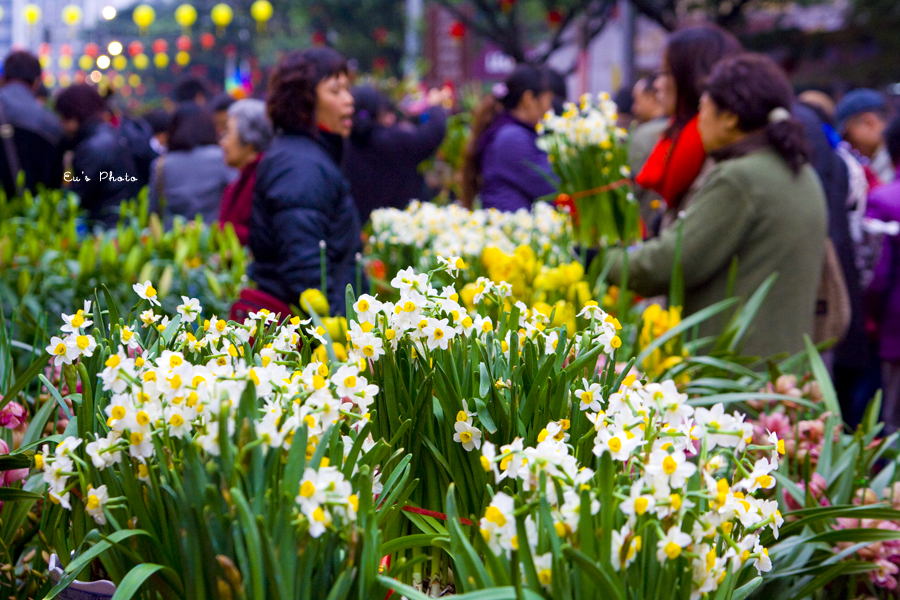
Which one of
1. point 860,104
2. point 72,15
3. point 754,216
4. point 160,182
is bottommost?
point 754,216

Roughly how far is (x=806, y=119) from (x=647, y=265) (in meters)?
1.47

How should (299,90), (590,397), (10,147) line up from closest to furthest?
(590,397), (299,90), (10,147)

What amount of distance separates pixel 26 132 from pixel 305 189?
3147 mm

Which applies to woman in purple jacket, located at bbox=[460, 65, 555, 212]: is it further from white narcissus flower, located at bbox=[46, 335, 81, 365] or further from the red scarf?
white narcissus flower, located at bbox=[46, 335, 81, 365]

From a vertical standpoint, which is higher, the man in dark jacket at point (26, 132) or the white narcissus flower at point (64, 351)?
the man in dark jacket at point (26, 132)

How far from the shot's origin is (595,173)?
3057 mm

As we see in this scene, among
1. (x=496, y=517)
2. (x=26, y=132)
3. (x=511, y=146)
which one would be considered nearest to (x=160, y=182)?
(x=26, y=132)

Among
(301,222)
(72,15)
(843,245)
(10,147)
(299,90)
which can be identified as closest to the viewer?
(301,222)

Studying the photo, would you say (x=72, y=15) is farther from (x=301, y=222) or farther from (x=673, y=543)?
(x=673, y=543)

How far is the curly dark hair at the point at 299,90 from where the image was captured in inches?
106

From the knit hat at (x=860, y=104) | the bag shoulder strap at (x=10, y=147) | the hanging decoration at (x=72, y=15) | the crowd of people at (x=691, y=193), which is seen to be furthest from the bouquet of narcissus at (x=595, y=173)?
the hanging decoration at (x=72, y=15)

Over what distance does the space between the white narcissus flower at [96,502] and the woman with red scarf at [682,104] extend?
2346mm

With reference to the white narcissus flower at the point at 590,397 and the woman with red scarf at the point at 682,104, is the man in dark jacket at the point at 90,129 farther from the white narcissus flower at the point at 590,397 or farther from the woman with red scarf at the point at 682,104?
the white narcissus flower at the point at 590,397

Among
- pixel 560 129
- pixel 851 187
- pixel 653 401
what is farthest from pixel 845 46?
pixel 653 401
